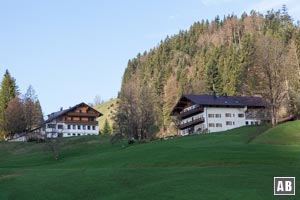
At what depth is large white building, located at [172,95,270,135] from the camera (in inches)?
4363

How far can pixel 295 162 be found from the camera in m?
42.9

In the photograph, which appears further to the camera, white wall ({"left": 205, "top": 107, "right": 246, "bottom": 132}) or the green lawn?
white wall ({"left": 205, "top": 107, "right": 246, "bottom": 132})

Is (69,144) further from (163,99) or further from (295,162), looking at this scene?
(163,99)

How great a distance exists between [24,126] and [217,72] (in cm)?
7050

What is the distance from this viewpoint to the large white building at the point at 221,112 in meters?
111

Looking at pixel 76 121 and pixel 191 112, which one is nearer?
pixel 191 112

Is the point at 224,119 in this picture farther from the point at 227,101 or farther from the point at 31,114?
the point at 31,114

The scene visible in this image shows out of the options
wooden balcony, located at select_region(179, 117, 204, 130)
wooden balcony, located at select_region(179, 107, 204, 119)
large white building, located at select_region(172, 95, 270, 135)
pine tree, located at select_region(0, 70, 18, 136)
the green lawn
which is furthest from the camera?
pine tree, located at select_region(0, 70, 18, 136)

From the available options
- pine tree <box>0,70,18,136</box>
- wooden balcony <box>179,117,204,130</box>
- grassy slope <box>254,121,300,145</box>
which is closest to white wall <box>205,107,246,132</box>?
wooden balcony <box>179,117,204,130</box>

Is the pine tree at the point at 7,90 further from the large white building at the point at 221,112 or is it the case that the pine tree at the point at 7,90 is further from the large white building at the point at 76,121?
the large white building at the point at 221,112

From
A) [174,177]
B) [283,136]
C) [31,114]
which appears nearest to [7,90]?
[31,114]

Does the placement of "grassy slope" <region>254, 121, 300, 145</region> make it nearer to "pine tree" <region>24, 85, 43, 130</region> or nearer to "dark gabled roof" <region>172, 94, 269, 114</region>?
"dark gabled roof" <region>172, 94, 269, 114</region>

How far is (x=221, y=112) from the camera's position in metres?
112

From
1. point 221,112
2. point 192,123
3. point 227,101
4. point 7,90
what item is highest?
point 7,90
